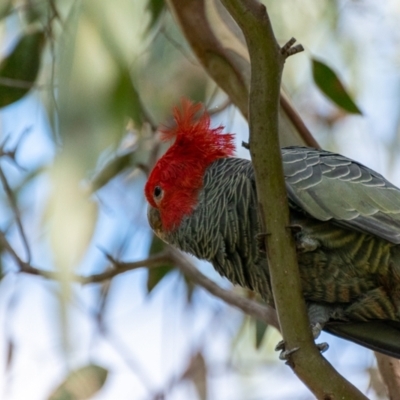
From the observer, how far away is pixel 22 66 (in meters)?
3.30

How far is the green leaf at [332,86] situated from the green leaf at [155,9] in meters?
0.68

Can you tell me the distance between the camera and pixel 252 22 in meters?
1.67

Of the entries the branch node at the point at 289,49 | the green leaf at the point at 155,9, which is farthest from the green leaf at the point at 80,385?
the branch node at the point at 289,49

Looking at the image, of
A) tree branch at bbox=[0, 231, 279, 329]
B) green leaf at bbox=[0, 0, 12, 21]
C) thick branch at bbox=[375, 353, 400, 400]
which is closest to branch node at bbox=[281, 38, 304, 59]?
tree branch at bbox=[0, 231, 279, 329]

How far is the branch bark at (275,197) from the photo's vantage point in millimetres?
1691

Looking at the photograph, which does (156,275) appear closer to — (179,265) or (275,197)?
(179,265)

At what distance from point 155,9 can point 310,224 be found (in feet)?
4.42

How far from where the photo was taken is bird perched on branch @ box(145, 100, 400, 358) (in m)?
2.17

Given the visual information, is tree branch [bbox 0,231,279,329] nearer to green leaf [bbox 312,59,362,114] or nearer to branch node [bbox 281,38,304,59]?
green leaf [bbox 312,59,362,114]

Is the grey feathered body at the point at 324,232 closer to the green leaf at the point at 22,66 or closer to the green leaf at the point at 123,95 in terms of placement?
the green leaf at the point at 123,95

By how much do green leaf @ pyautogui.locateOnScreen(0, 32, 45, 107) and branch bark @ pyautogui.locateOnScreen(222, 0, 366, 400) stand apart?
166 centimetres

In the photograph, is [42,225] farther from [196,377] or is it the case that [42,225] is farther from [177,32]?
[196,377]

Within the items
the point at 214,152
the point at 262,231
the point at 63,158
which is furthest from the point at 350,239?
the point at 63,158

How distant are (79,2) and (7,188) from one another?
0.76m
